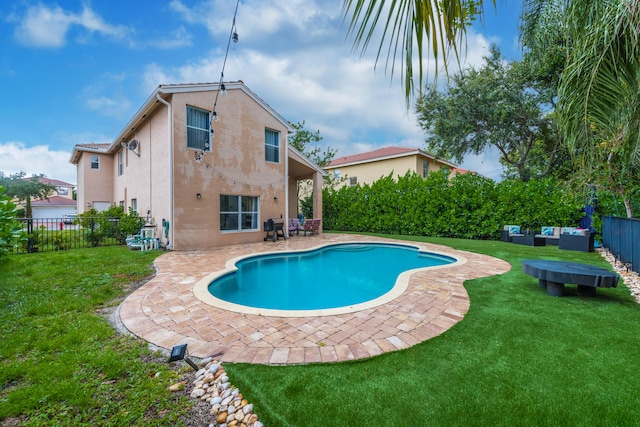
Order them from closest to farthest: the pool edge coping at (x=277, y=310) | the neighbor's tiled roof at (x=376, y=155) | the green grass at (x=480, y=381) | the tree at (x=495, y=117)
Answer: the green grass at (x=480, y=381) < the pool edge coping at (x=277, y=310) < the tree at (x=495, y=117) < the neighbor's tiled roof at (x=376, y=155)

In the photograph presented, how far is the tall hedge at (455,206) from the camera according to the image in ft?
39.3

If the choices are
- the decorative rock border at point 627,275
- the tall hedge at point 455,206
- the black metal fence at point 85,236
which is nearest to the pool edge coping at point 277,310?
the decorative rock border at point 627,275

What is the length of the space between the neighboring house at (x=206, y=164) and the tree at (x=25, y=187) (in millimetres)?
23813

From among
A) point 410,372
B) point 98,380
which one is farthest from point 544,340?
point 98,380

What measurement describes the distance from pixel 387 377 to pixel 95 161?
24134mm

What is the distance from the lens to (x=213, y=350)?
126 inches

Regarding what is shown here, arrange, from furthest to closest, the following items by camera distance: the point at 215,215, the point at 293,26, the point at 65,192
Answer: the point at 65,192 → the point at 215,215 → the point at 293,26

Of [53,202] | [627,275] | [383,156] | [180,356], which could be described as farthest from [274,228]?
[53,202]

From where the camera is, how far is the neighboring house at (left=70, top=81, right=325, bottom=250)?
35.1ft

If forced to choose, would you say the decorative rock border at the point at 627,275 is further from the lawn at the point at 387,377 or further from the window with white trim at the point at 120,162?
the window with white trim at the point at 120,162

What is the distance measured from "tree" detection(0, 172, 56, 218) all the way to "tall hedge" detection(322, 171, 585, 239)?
3372 centimetres

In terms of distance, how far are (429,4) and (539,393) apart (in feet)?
10.4

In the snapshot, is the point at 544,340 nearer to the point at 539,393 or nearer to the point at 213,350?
the point at 539,393

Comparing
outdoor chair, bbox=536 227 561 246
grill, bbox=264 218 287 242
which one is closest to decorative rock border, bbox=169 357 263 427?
grill, bbox=264 218 287 242
